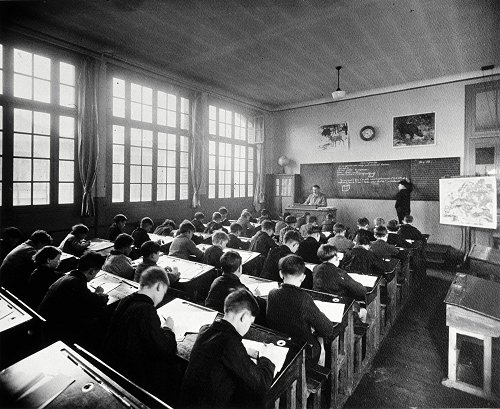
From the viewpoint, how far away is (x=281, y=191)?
9414mm

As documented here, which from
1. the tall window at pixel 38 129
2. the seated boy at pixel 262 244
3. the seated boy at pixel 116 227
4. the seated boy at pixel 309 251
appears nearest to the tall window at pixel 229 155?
the seated boy at pixel 116 227

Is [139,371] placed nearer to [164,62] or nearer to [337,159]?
[164,62]

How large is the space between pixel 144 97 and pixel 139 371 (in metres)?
6.04

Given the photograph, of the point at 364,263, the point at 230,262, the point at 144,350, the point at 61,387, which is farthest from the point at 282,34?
the point at 61,387

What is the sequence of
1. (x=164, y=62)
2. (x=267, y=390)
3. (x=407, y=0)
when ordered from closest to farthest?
(x=267, y=390), (x=407, y=0), (x=164, y=62)

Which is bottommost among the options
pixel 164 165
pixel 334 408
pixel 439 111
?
pixel 334 408

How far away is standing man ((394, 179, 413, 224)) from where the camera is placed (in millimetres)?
7047

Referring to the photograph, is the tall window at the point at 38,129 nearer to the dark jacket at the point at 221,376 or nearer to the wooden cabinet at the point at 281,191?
the dark jacket at the point at 221,376

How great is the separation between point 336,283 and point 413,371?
109 cm

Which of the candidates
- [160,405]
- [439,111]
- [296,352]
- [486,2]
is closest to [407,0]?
[486,2]

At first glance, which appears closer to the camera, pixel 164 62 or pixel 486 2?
pixel 486 2

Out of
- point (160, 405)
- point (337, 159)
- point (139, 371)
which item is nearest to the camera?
point (160, 405)

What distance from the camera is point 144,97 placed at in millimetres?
6465

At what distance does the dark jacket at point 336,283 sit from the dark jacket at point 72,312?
5.58 ft
